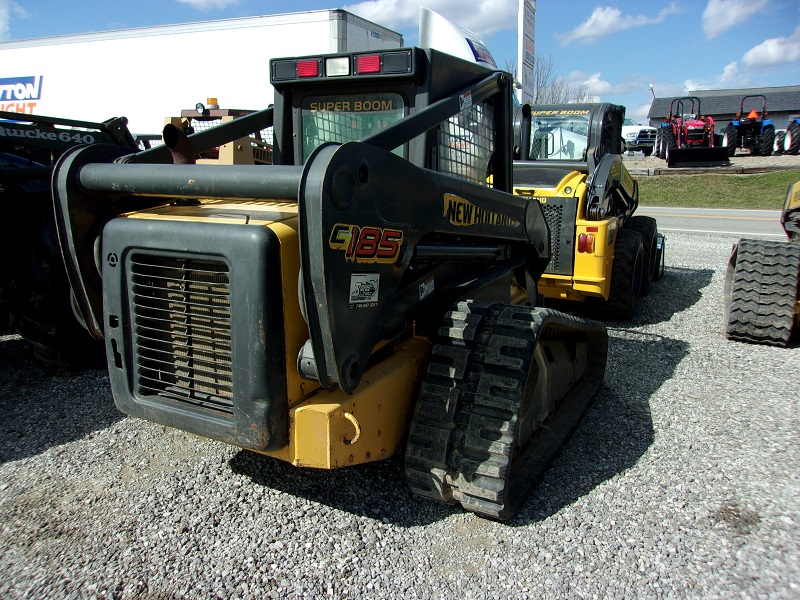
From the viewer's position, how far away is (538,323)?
2.89 meters

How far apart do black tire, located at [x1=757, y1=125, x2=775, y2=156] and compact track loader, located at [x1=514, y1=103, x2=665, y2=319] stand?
23434mm

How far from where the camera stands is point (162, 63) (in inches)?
565

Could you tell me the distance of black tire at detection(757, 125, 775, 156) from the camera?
26652 millimetres

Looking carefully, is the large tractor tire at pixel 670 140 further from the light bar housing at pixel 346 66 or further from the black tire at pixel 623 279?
the light bar housing at pixel 346 66

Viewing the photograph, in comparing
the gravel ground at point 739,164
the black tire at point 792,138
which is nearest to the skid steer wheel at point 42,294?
the gravel ground at point 739,164

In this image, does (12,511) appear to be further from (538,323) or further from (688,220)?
(688,220)

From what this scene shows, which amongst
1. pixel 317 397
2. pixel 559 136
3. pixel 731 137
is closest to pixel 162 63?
pixel 559 136

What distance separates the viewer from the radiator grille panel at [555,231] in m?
6.07

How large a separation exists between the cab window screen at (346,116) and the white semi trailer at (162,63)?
31.8ft

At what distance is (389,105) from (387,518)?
1983 millimetres

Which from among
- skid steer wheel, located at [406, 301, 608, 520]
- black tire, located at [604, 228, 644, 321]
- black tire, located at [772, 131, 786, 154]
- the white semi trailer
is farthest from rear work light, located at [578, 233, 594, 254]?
black tire, located at [772, 131, 786, 154]

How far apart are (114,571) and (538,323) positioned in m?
2.05

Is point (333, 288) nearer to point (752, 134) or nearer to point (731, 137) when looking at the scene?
point (731, 137)

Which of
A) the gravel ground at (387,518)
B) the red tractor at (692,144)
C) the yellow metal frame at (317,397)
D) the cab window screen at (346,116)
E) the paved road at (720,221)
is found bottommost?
the gravel ground at (387,518)
